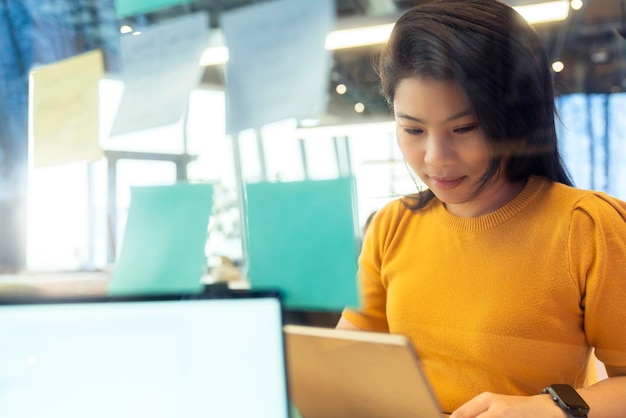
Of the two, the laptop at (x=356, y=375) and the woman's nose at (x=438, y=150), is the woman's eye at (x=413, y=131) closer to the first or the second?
the woman's nose at (x=438, y=150)

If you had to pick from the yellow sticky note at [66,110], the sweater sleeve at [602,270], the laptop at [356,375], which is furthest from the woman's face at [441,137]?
the yellow sticky note at [66,110]

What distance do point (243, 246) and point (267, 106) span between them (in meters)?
0.18

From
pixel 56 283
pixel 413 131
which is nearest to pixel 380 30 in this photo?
pixel 413 131

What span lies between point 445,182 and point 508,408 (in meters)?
0.26

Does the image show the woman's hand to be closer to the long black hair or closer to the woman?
the woman

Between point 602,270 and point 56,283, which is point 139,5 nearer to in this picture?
point 56,283

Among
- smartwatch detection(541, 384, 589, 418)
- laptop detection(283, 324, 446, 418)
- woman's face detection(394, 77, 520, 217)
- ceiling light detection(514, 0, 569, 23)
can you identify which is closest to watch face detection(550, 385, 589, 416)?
smartwatch detection(541, 384, 589, 418)

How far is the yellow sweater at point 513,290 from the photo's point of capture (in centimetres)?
70

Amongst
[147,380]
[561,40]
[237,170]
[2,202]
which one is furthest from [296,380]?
[2,202]

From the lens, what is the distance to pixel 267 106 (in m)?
0.74

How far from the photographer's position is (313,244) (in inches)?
28.2

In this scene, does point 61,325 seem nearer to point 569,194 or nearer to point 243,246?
point 243,246

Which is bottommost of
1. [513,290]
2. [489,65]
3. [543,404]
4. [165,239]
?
[543,404]

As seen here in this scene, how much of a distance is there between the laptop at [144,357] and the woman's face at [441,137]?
273 mm
